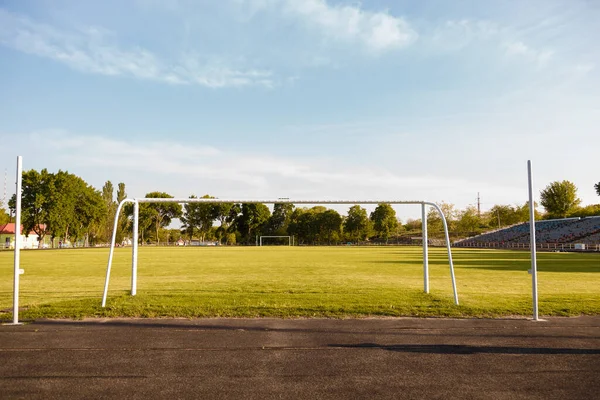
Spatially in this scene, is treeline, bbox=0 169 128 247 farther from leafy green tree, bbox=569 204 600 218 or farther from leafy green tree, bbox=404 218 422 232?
leafy green tree, bbox=569 204 600 218

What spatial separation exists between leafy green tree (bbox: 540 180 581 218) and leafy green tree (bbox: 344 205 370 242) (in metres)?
40.1

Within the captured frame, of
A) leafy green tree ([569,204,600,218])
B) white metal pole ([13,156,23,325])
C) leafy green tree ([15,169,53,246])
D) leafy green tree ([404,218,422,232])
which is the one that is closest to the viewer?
white metal pole ([13,156,23,325])

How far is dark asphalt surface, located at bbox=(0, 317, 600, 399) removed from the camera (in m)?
4.31

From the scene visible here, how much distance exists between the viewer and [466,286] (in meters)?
13.1

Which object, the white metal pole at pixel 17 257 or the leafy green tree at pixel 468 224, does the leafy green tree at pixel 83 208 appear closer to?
the white metal pole at pixel 17 257

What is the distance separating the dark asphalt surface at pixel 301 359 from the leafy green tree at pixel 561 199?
315 feet

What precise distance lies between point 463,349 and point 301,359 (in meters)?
2.30

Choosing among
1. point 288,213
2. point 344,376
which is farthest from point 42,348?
point 288,213

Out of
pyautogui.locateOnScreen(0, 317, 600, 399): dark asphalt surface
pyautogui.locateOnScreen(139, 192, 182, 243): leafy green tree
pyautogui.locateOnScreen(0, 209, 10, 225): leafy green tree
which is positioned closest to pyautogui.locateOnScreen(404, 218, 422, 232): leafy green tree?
pyautogui.locateOnScreen(139, 192, 182, 243): leafy green tree

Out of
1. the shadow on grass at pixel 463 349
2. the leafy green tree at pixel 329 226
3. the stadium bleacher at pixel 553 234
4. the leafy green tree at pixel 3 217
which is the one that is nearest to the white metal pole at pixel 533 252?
the shadow on grass at pixel 463 349

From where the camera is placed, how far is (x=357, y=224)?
105 meters

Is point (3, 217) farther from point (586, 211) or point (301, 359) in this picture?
point (586, 211)

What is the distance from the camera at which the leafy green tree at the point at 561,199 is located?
291 ft

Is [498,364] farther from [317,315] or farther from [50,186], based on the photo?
[50,186]
